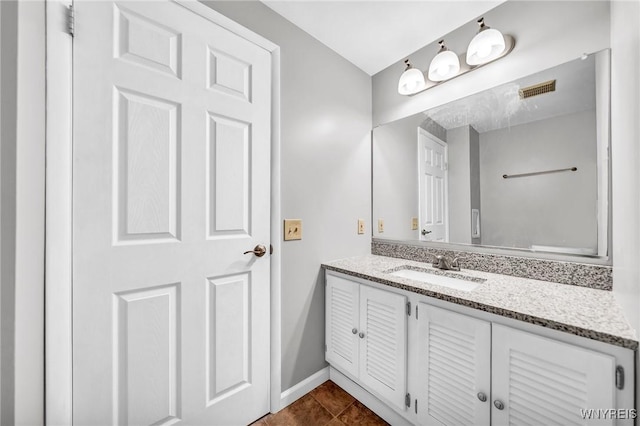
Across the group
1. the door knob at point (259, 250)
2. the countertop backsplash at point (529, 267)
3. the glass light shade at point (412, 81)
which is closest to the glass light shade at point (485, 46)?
the glass light shade at point (412, 81)

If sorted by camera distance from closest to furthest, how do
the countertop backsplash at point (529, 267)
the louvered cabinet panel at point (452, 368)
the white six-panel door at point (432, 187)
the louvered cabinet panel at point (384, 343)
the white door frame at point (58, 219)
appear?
the white door frame at point (58, 219) < the louvered cabinet panel at point (452, 368) < the countertop backsplash at point (529, 267) < the louvered cabinet panel at point (384, 343) < the white six-panel door at point (432, 187)

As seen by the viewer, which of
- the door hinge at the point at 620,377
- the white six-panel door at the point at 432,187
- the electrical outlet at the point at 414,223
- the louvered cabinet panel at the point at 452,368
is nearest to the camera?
the door hinge at the point at 620,377

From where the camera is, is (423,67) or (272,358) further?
(423,67)

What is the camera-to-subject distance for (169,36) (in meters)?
1.06

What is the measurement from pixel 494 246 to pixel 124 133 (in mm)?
1909

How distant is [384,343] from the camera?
1.30 meters

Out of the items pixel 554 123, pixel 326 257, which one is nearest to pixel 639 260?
pixel 554 123

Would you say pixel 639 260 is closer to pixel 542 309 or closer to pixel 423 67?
pixel 542 309

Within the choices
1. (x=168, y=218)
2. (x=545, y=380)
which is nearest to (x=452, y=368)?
(x=545, y=380)

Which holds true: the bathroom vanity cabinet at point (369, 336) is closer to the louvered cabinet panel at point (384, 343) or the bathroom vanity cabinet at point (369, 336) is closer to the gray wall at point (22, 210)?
A: the louvered cabinet panel at point (384, 343)

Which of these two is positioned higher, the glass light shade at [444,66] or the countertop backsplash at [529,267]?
the glass light shade at [444,66]

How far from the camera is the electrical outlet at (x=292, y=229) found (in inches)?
57.5

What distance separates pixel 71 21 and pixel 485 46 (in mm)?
1881

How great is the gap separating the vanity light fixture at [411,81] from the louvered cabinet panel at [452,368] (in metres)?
1.44
